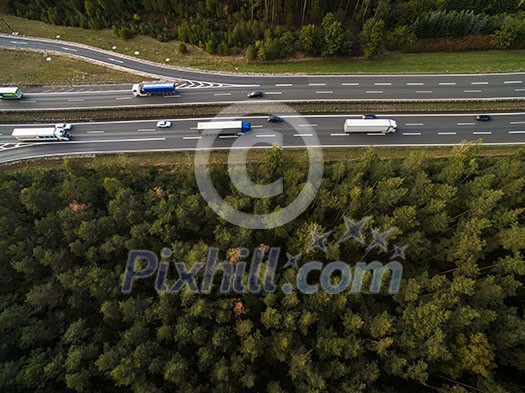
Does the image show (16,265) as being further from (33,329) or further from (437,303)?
(437,303)

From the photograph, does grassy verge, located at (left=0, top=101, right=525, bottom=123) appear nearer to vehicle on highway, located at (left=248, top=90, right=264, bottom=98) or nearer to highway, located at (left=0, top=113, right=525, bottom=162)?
highway, located at (left=0, top=113, right=525, bottom=162)

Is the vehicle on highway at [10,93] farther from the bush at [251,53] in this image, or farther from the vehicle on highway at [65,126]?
the bush at [251,53]

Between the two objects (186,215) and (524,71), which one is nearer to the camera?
(186,215)

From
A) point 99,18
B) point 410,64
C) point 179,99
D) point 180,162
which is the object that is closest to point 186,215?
point 180,162

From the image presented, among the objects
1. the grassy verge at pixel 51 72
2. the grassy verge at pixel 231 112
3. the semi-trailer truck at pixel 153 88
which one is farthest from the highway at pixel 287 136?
the grassy verge at pixel 51 72

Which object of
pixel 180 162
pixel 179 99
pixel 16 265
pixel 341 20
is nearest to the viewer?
pixel 16 265

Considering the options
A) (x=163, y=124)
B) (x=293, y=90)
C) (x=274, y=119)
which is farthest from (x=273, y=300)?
(x=293, y=90)
